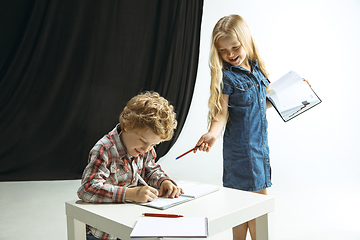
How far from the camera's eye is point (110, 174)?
3.05 ft

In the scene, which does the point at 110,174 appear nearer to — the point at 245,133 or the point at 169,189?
the point at 169,189

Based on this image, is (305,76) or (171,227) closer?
(171,227)

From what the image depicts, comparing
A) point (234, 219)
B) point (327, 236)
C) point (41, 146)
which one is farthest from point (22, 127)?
point (234, 219)

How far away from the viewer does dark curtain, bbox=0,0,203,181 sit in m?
3.11

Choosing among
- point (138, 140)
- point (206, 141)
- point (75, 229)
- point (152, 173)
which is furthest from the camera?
point (206, 141)

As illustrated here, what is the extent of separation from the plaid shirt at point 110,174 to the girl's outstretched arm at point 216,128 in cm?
28

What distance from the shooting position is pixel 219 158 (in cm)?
348

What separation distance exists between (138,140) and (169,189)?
0.15 meters

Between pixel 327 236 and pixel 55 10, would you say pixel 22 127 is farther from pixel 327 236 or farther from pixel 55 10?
pixel 327 236

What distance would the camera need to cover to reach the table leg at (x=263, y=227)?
85 centimetres

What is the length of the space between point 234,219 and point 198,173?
2506mm

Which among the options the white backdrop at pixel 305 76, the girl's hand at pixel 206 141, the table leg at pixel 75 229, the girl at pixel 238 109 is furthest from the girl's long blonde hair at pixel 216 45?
the white backdrop at pixel 305 76

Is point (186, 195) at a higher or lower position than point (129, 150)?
lower

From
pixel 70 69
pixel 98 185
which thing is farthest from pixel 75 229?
pixel 70 69
